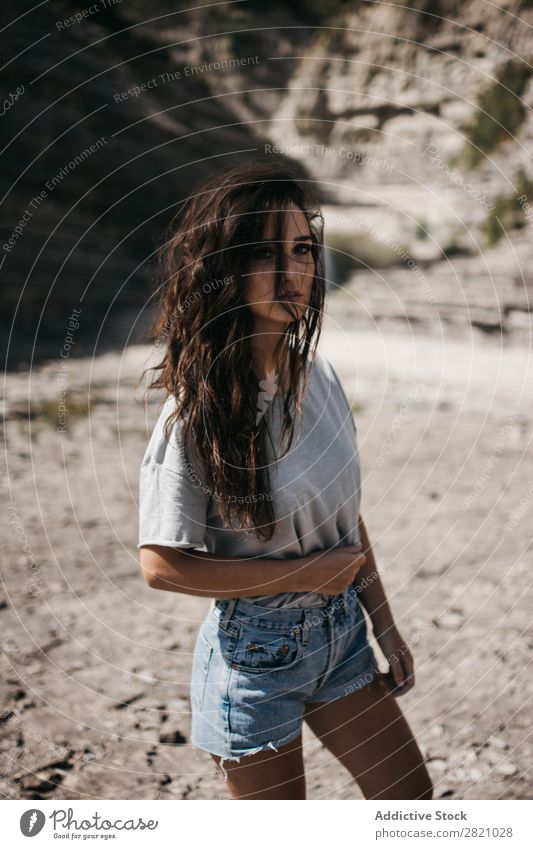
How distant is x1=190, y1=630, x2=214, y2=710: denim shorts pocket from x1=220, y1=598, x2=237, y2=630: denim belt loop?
6 cm

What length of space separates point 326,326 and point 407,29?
9.10m

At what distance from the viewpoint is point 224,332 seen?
1471mm

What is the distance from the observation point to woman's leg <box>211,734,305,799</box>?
58.5 inches

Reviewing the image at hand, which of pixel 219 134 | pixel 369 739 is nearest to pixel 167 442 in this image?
pixel 369 739

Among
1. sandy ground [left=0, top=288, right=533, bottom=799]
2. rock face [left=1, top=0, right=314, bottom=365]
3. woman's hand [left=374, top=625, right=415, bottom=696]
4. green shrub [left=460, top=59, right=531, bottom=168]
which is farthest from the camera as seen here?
green shrub [left=460, top=59, right=531, bottom=168]

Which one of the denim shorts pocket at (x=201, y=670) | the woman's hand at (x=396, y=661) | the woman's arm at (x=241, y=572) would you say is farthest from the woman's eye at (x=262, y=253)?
the woman's hand at (x=396, y=661)

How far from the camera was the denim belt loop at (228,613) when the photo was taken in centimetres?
153

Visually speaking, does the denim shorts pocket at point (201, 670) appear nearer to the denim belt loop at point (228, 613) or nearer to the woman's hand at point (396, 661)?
the denim belt loop at point (228, 613)

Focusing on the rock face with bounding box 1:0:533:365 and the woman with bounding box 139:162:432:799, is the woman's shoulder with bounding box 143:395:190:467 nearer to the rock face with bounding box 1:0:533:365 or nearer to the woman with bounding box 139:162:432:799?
the woman with bounding box 139:162:432:799

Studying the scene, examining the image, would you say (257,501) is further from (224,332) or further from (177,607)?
(177,607)

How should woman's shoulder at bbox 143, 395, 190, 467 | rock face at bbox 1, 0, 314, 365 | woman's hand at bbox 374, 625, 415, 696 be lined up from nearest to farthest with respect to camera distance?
woman's shoulder at bbox 143, 395, 190, 467
woman's hand at bbox 374, 625, 415, 696
rock face at bbox 1, 0, 314, 365

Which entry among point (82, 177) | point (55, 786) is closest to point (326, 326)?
point (82, 177)

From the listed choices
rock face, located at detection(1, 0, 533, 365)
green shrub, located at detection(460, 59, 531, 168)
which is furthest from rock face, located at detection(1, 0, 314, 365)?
green shrub, located at detection(460, 59, 531, 168)

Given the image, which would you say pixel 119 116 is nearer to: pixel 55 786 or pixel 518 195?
pixel 518 195
